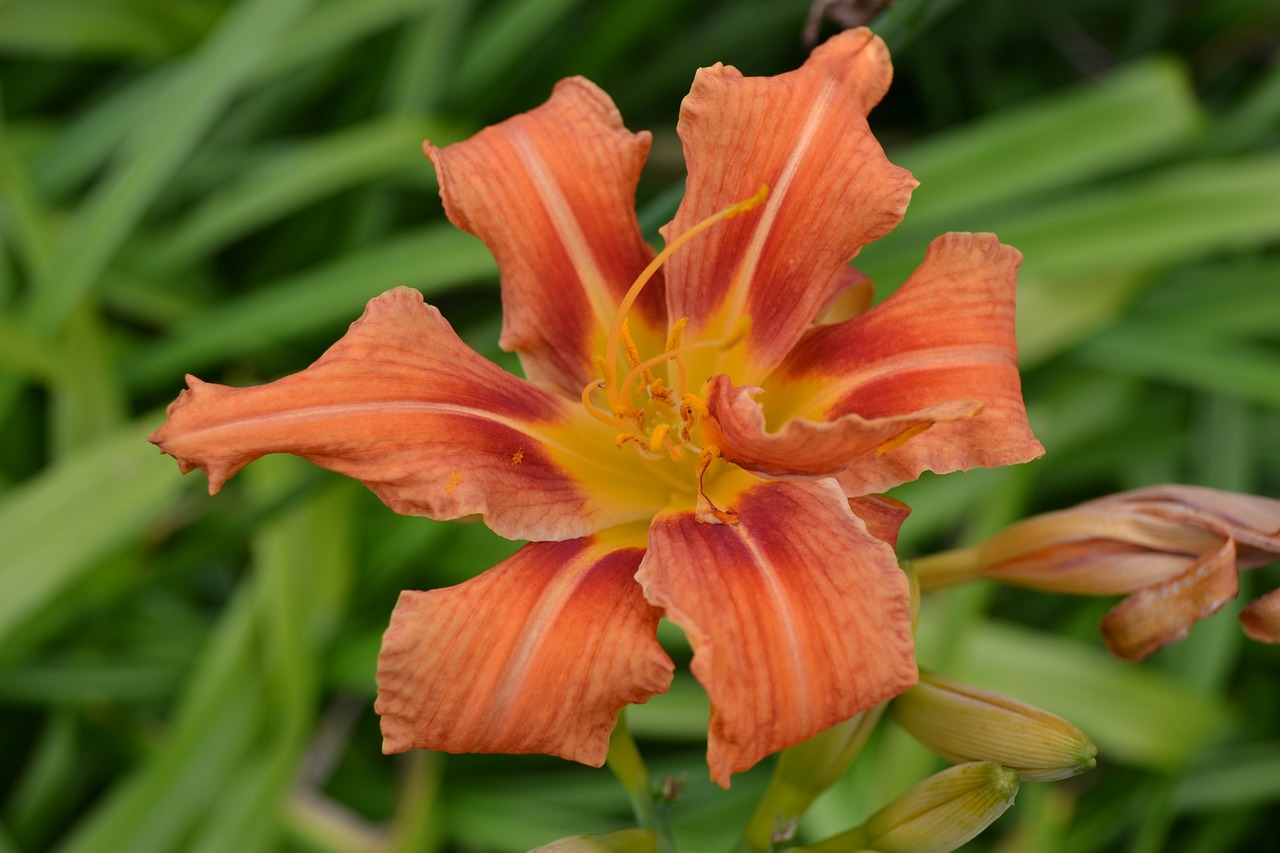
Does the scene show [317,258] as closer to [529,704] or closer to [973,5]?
[973,5]

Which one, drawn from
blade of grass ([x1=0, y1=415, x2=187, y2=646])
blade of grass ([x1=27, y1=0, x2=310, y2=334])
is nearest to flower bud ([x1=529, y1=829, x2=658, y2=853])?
blade of grass ([x1=0, y1=415, x2=187, y2=646])

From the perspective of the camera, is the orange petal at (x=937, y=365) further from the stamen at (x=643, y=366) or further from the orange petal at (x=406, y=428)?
the orange petal at (x=406, y=428)

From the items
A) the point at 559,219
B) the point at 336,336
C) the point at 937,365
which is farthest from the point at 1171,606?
the point at 336,336

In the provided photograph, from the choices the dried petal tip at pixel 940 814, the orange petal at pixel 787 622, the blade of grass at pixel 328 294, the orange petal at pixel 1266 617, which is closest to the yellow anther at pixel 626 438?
the orange petal at pixel 787 622

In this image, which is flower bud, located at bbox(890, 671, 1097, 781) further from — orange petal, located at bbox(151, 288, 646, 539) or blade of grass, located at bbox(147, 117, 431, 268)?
blade of grass, located at bbox(147, 117, 431, 268)

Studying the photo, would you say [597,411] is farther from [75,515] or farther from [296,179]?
[296,179]

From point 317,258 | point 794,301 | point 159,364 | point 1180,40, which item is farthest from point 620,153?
point 1180,40

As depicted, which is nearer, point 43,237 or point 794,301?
point 794,301
